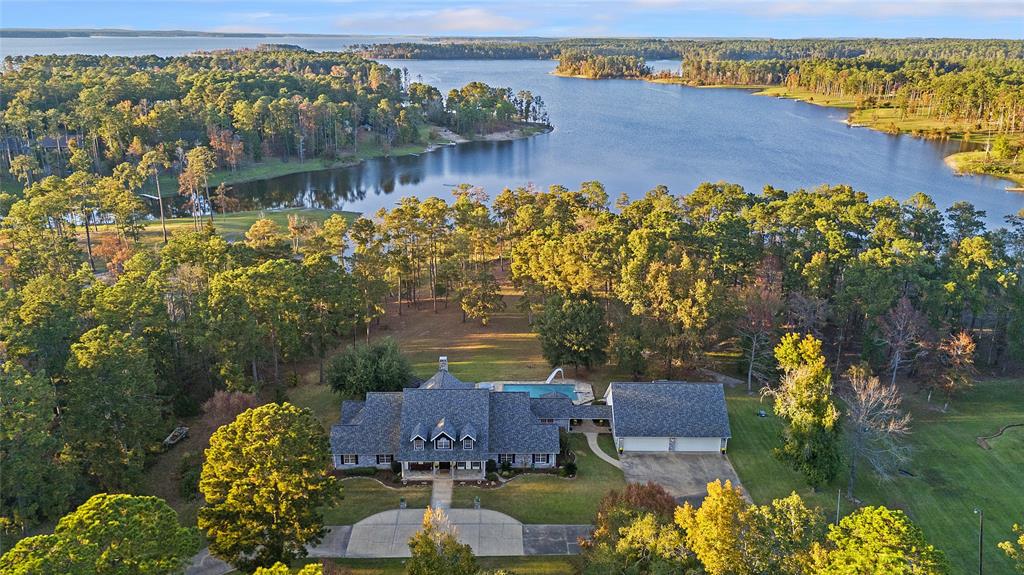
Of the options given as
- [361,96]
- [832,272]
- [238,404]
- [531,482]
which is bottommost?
[531,482]

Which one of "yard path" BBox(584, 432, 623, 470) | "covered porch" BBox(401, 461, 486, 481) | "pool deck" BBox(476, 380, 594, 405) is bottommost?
"yard path" BBox(584, 432, 623, 470)

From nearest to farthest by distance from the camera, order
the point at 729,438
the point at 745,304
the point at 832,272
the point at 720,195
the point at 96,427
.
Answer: the point at 96,427
the point at 729,438
the point at 745,304
the point at 832,272
the point at 720,195

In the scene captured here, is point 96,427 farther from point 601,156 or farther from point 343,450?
point 601,156

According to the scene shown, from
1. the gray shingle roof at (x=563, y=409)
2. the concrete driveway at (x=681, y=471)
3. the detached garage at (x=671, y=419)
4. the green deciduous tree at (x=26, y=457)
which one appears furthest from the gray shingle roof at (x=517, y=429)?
the green deciduous tree at (x=26, y=457)

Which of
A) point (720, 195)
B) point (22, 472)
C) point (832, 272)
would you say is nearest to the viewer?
point (22, 472)

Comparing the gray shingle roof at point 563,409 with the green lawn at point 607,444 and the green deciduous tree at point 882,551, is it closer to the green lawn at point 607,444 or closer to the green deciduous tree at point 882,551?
the green lawn at point 607,444

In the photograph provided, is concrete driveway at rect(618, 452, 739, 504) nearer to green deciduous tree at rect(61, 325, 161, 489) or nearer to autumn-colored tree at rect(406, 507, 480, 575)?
autumn-colored tree at rect(406, 507, 480, 575)

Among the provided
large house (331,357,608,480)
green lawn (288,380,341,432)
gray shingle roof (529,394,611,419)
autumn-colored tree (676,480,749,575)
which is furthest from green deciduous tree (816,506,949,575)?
green lawn (288,380,341,432)

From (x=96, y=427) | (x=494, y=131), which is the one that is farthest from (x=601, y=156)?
(x=96, y=427)

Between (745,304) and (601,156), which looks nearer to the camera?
(745,304)
